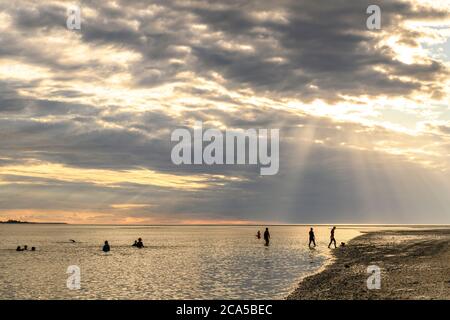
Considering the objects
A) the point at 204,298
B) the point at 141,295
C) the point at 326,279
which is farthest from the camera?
the point at 326,279

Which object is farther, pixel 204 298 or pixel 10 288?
pixel 10 288

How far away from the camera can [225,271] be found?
4016 centimetres

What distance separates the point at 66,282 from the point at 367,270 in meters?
22.2
